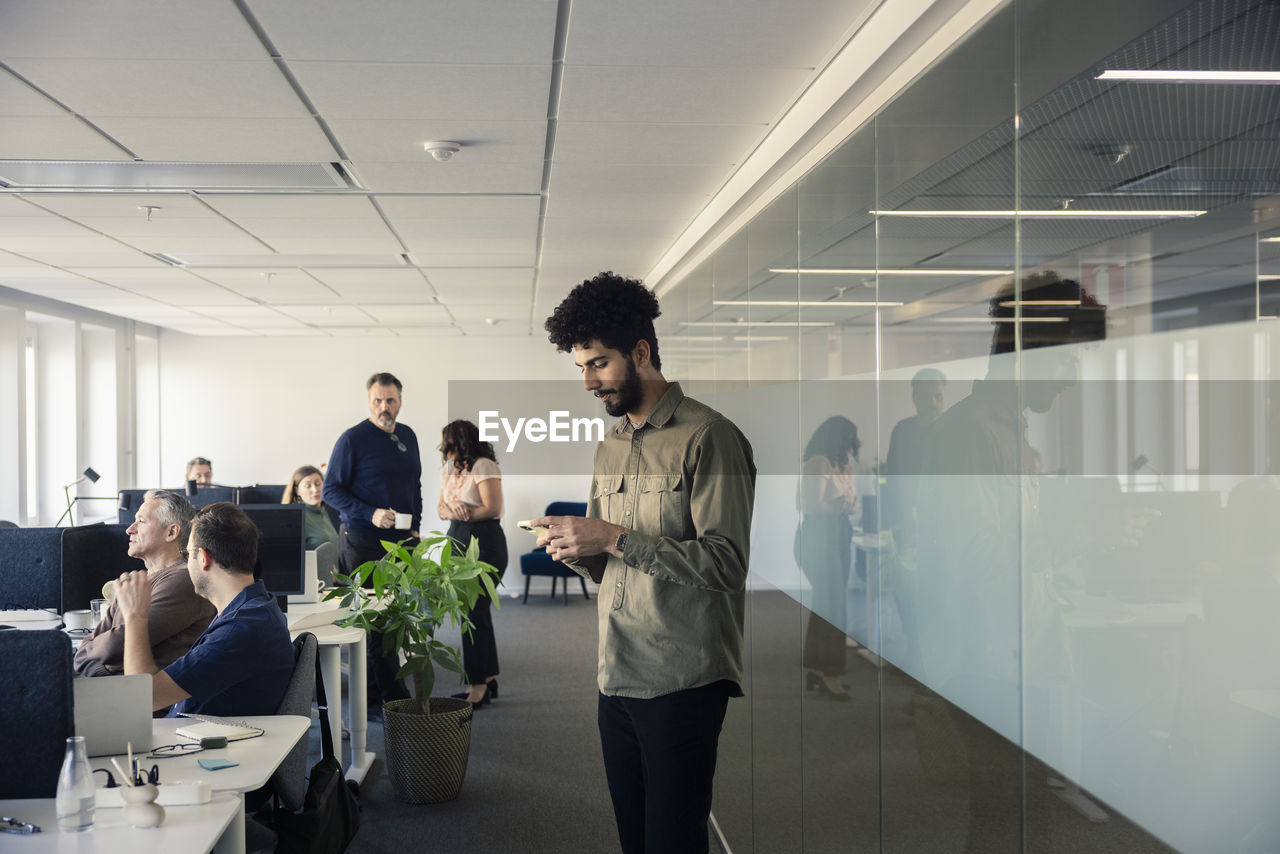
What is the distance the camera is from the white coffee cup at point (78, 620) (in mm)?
4035

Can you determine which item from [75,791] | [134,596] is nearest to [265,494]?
[134,596]

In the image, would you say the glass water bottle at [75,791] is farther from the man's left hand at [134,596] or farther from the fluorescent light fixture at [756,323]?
the fluorescent light fixture at [756,323]

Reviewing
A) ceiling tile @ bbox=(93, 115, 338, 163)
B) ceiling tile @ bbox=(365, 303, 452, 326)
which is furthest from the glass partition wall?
ceiling tile @ bbox=(365, 303, 452, 326)

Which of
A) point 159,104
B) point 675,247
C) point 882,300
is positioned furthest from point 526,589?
point 882,300

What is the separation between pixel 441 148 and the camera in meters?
3.48

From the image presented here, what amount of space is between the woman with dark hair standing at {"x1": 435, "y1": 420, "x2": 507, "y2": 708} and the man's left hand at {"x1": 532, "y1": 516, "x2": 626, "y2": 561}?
3.53 metres

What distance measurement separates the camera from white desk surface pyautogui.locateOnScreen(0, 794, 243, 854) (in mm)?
1763

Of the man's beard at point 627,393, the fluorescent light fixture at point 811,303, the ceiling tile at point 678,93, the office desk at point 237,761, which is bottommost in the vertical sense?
the office desk at point 237,761

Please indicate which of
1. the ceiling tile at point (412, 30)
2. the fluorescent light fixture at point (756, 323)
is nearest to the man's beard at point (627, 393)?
the fluorescent light fixture at point (756, 323)

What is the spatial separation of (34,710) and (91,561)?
2554 millimetres

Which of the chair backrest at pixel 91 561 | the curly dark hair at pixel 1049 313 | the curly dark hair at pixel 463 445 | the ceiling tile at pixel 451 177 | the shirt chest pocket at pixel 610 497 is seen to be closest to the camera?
the curly dark hair at pixel 1049 313

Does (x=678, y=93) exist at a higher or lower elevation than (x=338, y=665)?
higher

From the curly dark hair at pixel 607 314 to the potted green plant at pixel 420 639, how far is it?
2.09 metres

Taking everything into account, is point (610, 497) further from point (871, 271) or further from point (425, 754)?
point (425, 754)
